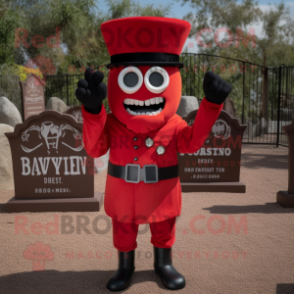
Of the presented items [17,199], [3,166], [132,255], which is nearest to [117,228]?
[132,255]

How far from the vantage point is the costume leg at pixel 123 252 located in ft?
8.10

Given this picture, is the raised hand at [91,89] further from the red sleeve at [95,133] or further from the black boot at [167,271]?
the black boot at [167,271]

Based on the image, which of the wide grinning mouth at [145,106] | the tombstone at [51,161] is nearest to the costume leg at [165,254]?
the wide grinning mouth at [145,106]

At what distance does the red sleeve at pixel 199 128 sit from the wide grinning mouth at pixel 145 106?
260 mm

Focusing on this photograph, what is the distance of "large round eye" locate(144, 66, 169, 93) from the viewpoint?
2186 millimetres

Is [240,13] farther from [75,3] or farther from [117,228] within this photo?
[117,228]

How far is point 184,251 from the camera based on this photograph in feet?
10.2

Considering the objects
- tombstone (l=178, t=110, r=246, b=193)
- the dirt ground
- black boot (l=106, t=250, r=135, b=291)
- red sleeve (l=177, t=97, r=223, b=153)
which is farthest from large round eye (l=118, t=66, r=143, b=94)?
tombstone (l=178, t=110, r=246, b=193)

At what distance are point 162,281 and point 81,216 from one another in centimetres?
168

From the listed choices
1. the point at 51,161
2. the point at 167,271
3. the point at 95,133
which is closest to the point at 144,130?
the point at 95,133

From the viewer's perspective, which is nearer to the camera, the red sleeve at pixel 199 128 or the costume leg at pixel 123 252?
the red sleeve at pixel 199 128

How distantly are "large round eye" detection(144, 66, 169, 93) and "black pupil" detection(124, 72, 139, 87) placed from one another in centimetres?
7

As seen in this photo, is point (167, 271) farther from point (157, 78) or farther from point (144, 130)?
point (157, 78)

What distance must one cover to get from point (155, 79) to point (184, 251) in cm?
168
